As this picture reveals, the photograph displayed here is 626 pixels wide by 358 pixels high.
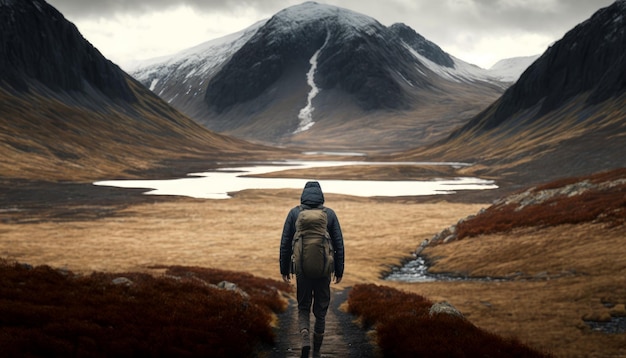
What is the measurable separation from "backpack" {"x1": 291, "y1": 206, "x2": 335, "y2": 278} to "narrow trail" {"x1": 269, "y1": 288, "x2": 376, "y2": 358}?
3.21m

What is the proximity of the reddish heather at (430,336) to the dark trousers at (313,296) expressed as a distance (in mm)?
2469

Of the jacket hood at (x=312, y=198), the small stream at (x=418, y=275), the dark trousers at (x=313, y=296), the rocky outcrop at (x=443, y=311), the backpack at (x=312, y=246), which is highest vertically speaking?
the jacket hood at (x=312, y=198)

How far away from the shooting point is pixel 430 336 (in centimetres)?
1335

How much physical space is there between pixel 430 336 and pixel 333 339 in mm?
3572

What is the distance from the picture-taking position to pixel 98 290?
16.2 metres

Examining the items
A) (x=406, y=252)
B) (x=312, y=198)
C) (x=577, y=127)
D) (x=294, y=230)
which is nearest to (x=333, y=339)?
(x=294, y=230)

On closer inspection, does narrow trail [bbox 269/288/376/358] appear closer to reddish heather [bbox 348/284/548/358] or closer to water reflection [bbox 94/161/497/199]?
reddish heather [bbox 348/284/548/358]

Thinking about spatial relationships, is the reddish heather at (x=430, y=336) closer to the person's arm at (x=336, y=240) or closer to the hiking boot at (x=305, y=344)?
the hiking boot at (x=305, y=344)

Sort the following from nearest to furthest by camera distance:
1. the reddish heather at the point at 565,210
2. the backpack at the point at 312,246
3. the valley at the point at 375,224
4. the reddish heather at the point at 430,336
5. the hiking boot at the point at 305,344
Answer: the backpack at the point at 312,246
the hiking boot at the point at 305,344
the reddish heather at the point at 430,336
the valley at the point at 375,224
the reddish heather at the point at 565,210

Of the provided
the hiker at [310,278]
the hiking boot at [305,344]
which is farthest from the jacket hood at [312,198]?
the hiking boot at [305,344]

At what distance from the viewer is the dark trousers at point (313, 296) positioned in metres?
11.8

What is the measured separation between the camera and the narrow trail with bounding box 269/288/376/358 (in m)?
13.8

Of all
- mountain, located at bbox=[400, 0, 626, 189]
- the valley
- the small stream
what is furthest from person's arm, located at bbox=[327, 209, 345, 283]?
mountain, located at bbox=[400, 0, 626, 189]

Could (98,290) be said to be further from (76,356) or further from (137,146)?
(137,146)
